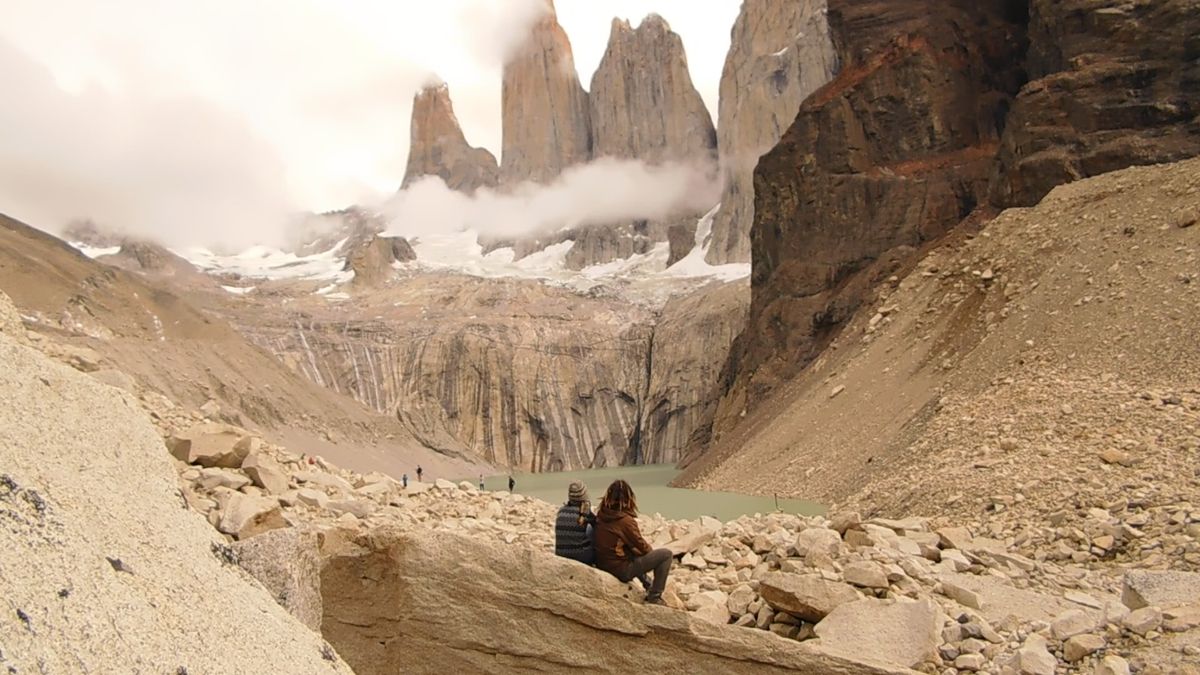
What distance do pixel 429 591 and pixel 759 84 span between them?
103140mm

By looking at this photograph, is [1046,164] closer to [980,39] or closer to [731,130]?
[980,39]

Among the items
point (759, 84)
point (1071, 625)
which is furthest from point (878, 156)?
point (759, 84)

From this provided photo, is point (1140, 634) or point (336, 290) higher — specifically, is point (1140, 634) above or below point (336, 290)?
A: below

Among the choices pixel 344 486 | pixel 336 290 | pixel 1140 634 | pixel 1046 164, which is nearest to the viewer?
pixel 1140 634

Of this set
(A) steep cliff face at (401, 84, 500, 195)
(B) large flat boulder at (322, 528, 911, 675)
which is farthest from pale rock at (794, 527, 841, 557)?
(A) steep cliff face at (401, 84, 500, 195)

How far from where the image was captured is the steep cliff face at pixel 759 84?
319 ft

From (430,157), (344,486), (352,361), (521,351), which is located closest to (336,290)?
(352,361)

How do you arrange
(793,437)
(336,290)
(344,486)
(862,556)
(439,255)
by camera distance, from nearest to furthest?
1. (862,556)
2. (344,486)
3. (793,437)
4. (336,290)
5. (439,255)

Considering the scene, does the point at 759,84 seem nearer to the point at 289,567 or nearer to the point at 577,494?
the point at 577,494

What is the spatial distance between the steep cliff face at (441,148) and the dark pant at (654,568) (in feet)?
549

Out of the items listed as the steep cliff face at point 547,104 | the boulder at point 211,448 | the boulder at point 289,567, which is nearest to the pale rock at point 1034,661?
the boulder at point 289,567

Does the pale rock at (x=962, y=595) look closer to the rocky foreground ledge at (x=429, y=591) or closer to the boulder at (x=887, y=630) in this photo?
the rocky foreground ledge at (x=429, y=591)

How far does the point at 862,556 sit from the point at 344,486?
7.63 meters

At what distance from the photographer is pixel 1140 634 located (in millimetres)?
6754
